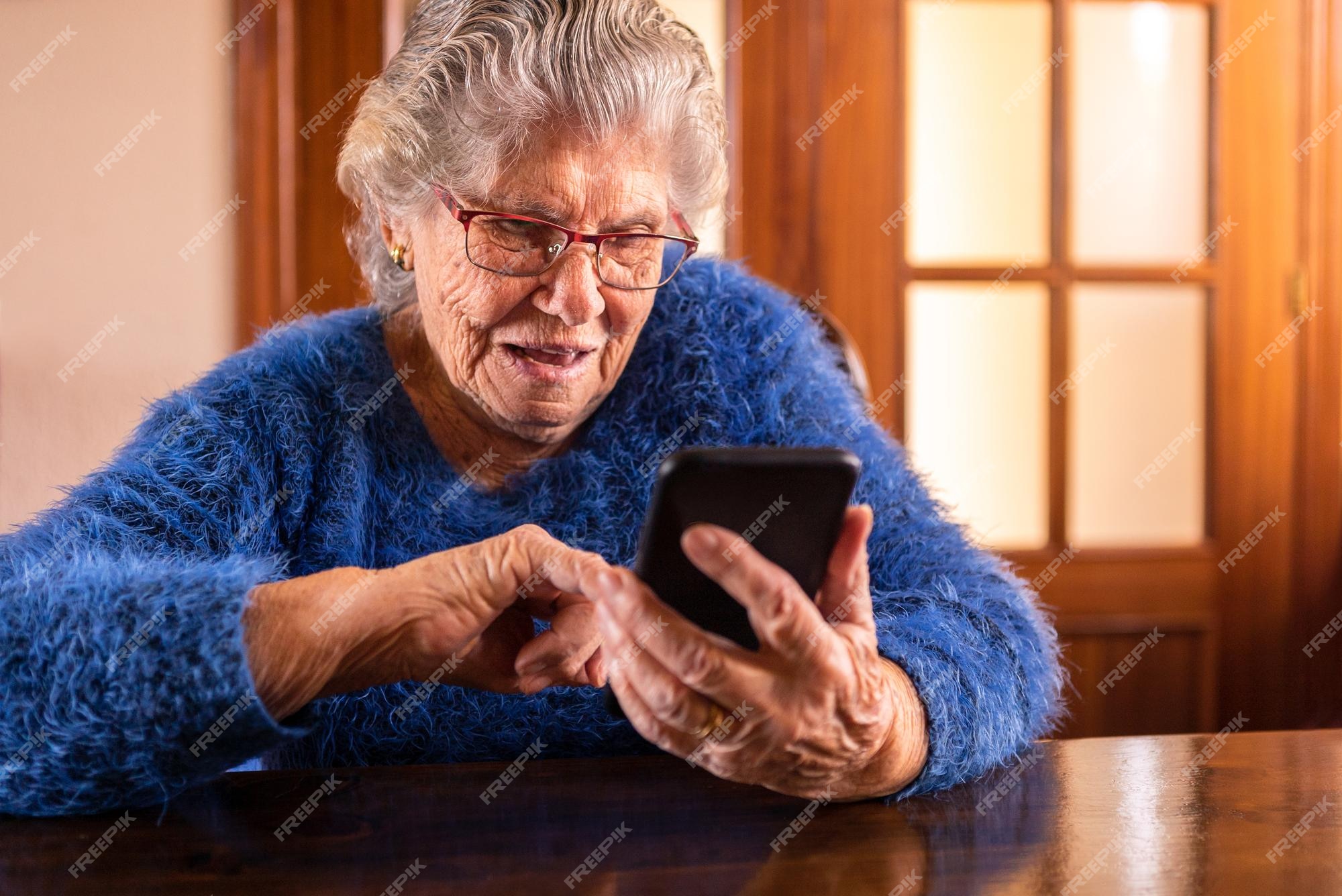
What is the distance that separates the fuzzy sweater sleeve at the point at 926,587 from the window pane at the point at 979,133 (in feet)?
3.51

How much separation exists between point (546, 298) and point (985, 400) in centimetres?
155

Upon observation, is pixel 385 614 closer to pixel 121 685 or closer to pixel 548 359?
pixel 121 685

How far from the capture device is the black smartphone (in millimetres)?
665

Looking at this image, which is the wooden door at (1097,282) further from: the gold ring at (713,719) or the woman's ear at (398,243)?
the gold ring at (713,719)

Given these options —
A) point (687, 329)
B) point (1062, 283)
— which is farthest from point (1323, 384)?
point (687, 329)

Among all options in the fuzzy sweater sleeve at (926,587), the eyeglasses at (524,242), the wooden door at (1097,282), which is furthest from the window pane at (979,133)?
the eyeglasses at (524,242)

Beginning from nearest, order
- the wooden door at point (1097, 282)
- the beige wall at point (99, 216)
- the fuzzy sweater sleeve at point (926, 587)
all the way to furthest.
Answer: the fuzzy sweater sleeve at point (926, 587) → the beige wall at point (99, 216) → the wooden door at point (1097, 282)

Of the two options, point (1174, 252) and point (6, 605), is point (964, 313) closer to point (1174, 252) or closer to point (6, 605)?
point (1174, 252)

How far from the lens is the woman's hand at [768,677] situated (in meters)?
0.68

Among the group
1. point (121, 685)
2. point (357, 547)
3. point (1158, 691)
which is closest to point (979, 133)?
point (1158, 691)

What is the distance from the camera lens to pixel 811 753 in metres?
0.76

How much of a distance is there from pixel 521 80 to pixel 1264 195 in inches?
78.3

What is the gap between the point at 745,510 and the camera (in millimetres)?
690

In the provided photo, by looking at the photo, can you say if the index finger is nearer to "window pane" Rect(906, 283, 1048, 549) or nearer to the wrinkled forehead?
the wrinkled forehead
